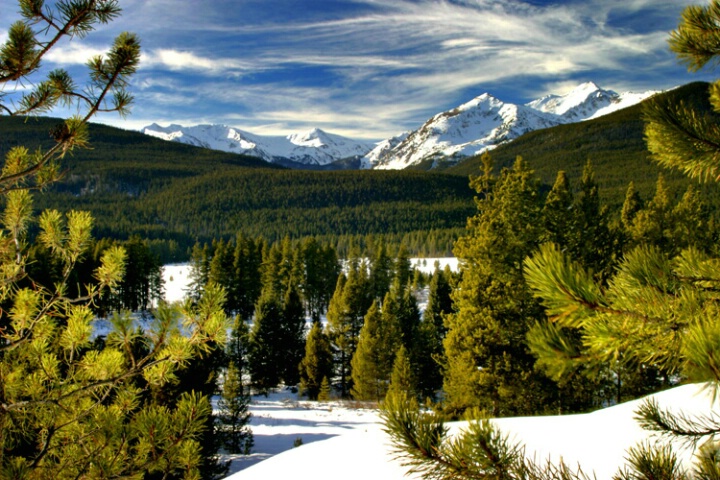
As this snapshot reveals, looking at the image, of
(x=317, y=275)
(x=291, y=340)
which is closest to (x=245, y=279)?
(x=317, y=275)

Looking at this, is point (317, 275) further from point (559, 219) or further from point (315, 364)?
point (559, 219)

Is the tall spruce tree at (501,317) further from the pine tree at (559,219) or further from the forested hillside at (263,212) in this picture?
the forested hillside at (263,212)

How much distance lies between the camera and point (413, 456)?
6.09 ft

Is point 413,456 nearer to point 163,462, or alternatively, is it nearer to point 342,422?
point 163,462

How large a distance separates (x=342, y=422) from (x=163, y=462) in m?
18.0

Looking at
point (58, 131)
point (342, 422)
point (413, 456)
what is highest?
point (58, 131)

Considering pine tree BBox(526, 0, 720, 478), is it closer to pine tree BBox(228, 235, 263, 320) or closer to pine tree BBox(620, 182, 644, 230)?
pine tree BBox(620, 182, 644, 230)

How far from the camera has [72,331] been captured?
11.4ft

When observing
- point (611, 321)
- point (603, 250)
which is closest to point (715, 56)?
point (611, 321)

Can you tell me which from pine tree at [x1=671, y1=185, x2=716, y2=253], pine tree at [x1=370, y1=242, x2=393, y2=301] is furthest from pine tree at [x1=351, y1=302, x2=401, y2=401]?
pine tree at [x1=370, y1=242, x2=393, y2=301]

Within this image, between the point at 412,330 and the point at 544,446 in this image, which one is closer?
the point at 544,446

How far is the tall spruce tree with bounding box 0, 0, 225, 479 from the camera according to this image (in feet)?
10.9

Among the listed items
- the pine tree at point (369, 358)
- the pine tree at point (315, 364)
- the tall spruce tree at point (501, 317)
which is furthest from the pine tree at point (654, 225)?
the pine tree at point (315, 364)

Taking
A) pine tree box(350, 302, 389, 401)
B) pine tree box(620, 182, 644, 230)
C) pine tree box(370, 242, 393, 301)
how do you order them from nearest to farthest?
pine tree box(620, 182, 644, 230) < pine tree box(350, 302, 389, 401) < pine tree box(370, 242, 393, 301)
